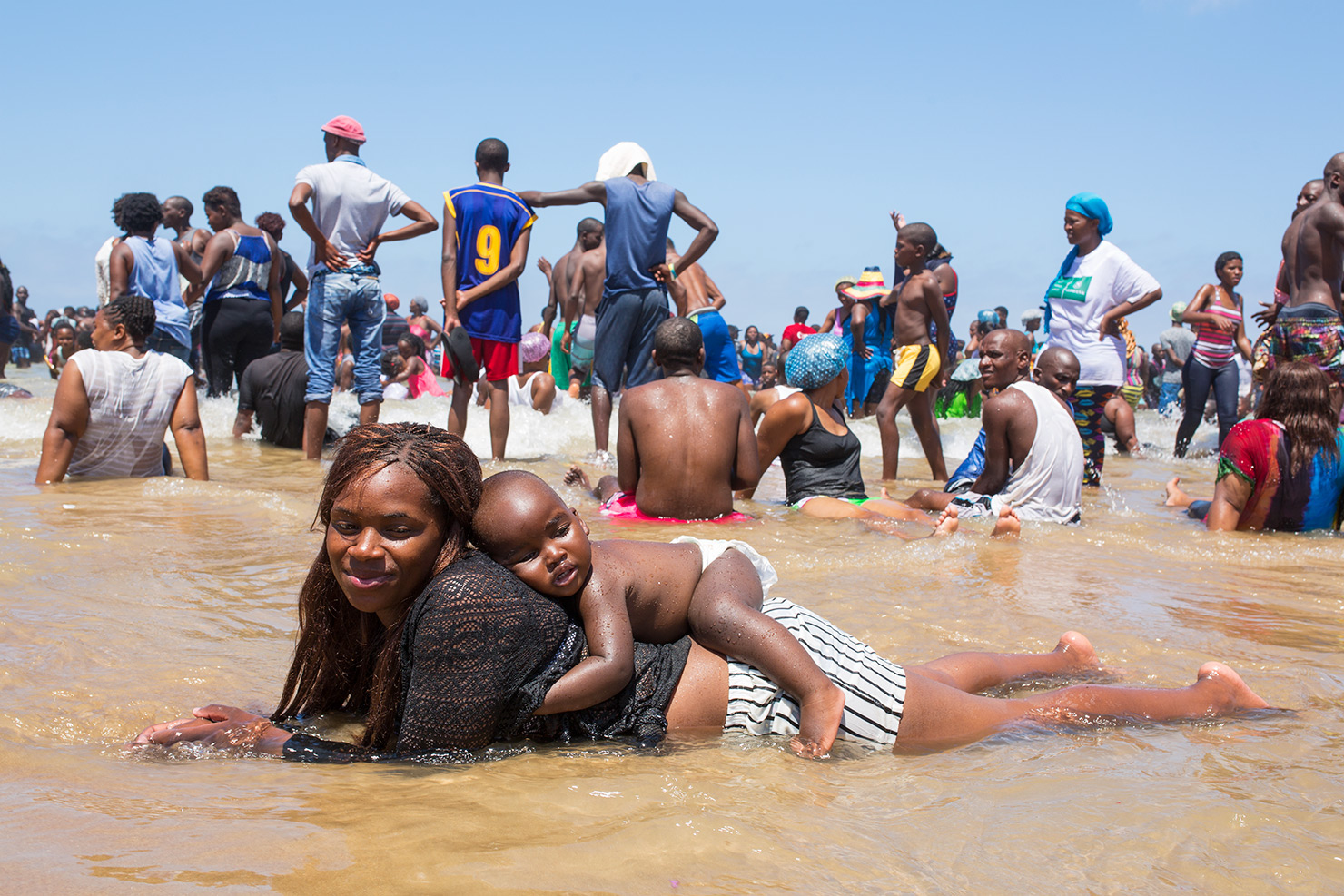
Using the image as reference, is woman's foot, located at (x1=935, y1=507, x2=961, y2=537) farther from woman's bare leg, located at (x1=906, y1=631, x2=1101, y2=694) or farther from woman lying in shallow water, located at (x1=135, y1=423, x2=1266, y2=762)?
woman lying in shallow water, located at (x1=135, y1=423, x2=1266, y2=762)

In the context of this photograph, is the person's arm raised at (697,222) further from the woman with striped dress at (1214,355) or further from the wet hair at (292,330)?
the woman with striped dress at (1214,355)

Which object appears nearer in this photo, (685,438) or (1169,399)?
(685,438)

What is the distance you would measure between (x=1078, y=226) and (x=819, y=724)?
642 centimetres

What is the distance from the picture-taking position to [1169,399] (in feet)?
57.8

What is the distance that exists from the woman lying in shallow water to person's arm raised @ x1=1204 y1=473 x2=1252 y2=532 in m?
3.25

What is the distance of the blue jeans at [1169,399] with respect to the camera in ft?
57.2

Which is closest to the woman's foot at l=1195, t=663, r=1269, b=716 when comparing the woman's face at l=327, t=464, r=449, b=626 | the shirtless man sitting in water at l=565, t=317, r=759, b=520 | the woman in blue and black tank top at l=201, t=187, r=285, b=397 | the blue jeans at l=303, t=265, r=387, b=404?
the woman's face at l=327, t=464, r=449, b=626

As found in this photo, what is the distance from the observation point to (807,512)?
19.4 ft

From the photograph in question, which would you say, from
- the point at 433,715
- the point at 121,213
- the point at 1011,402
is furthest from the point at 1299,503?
the point at 121,213

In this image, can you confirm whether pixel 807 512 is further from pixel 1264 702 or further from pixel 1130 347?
pixel 1130 347

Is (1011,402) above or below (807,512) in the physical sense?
above

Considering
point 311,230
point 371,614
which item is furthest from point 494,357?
point 371,614

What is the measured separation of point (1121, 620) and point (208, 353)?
8141 mm

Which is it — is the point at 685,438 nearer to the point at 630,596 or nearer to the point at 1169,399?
the point at 630,596
